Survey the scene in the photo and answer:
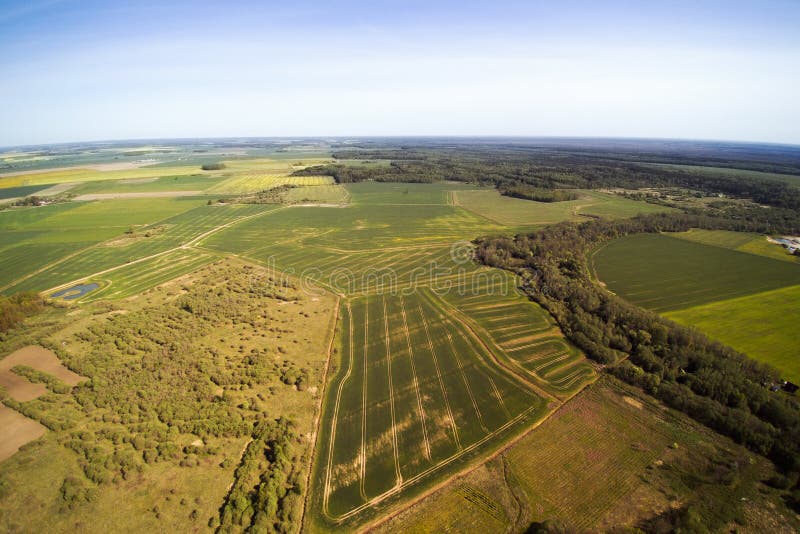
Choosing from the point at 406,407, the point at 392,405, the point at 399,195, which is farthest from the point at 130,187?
the point at 406,407

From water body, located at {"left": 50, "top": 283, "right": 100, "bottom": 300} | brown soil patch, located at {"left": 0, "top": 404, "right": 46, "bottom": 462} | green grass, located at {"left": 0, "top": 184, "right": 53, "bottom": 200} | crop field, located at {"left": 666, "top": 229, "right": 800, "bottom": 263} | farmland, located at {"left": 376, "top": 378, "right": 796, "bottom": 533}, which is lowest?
farmland, located at {"left": 376, "top": 378, "right": 796, "bottom": 533}

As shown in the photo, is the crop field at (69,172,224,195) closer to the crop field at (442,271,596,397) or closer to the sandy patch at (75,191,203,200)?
the sandy patch at (75,191,203,200)

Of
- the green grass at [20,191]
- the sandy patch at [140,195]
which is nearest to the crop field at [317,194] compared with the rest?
the sandy patch at [140,195]

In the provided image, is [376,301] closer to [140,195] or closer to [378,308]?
[378,308]

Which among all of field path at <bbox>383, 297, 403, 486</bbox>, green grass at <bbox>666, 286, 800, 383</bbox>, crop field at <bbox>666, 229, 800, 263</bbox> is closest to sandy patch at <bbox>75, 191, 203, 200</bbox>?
field path at <bbox>383, 297, 403, 486</bbox>

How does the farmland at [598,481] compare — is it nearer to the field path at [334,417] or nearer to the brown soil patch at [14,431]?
the field path at [334,417]

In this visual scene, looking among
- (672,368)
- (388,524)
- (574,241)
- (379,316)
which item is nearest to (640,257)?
(574,241)

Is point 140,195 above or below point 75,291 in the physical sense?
above
